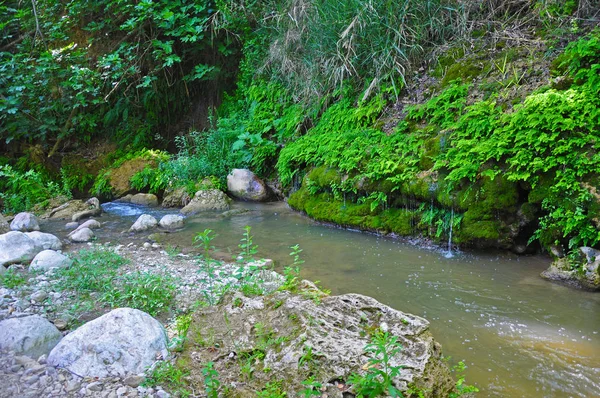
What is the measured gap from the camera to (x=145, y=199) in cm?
1051

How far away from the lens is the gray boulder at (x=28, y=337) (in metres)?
2.92

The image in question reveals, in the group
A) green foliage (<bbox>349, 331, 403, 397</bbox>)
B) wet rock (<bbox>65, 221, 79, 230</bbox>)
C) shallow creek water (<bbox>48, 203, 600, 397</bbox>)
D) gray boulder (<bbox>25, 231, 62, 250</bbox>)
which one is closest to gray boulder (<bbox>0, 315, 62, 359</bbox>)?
green foliage (<bbox>349, 331, 403, 397</bbox>)

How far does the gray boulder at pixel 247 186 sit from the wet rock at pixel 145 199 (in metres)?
1.91

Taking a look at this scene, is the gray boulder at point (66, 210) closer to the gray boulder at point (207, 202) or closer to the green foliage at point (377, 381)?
the gray boulder at point (207, 202)

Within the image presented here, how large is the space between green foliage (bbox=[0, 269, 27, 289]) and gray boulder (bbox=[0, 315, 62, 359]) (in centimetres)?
155

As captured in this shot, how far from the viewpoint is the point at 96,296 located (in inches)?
163

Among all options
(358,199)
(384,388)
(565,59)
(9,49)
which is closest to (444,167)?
(358,199)

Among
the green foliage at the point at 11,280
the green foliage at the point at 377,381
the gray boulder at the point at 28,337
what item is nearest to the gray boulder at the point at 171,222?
the green foliage at the point at 11,280

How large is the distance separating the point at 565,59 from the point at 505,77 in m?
0.94

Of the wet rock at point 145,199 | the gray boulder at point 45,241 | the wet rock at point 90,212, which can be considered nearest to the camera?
the gray boulder at point 45,241

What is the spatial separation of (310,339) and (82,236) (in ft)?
18.7

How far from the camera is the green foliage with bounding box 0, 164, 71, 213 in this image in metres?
9.87

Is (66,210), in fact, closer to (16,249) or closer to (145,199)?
(145,199)

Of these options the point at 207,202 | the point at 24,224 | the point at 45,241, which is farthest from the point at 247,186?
the point at 45,241
